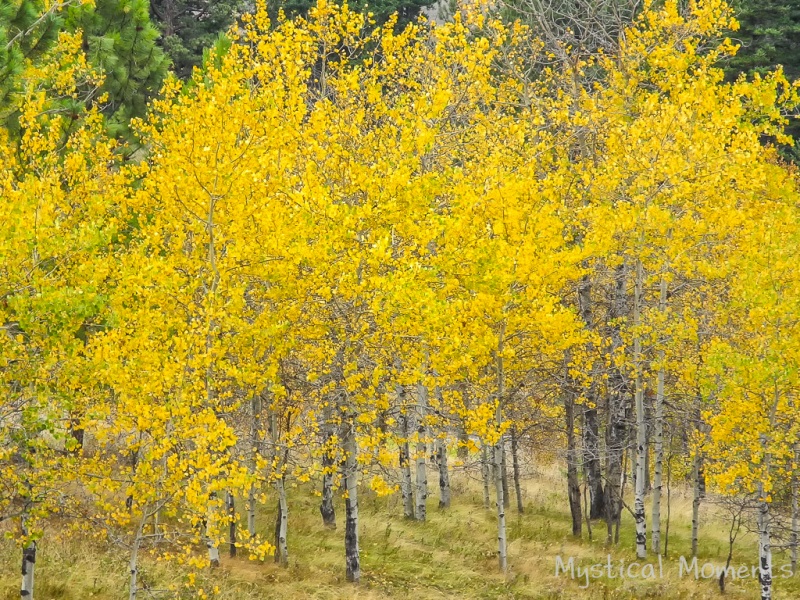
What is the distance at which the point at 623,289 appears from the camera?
18094 millimetres

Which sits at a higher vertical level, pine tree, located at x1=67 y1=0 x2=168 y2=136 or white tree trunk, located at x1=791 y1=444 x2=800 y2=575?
pine tree, located at x1=67 y1=0 x2=168 y2=136

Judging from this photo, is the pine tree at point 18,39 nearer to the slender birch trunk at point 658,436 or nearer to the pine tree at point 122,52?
the pine tree at point 122,52

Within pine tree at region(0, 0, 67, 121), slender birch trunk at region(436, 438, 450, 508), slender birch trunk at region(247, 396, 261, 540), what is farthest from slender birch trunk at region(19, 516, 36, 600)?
slender birch trunk at region(436, 438, 450, 508)

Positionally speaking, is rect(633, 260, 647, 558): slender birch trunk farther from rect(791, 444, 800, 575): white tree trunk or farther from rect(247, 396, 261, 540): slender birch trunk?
rect(247, 396, 261, 540): slender birch trunk

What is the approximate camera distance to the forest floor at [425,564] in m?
11.5

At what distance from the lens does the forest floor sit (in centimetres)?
1149

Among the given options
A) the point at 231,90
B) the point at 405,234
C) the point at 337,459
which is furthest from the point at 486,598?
the point at 231,90

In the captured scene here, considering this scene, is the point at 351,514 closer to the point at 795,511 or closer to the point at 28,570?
the point at 28,570

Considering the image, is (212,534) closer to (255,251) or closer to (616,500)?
(255,251)

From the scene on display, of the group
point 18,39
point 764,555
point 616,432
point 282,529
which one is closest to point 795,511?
point 764,555

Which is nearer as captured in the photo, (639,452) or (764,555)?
(764,555)

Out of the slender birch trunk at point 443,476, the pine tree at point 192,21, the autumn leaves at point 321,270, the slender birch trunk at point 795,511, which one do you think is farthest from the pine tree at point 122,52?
the slender birch trunk at point 795,511

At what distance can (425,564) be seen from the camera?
48.0 feet

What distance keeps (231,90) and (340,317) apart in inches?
157
